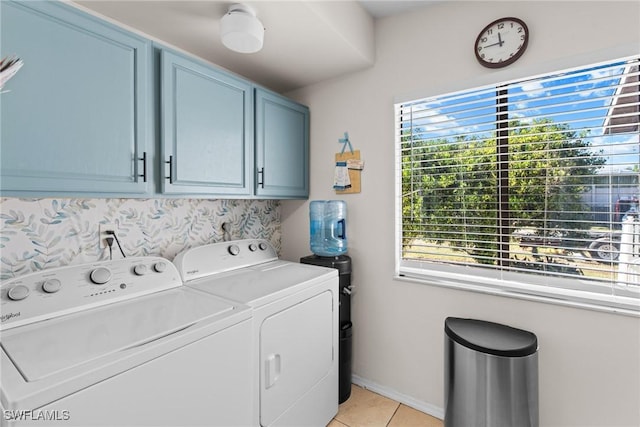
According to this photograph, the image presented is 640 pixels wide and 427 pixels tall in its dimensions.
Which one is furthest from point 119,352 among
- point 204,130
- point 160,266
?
point 204,130

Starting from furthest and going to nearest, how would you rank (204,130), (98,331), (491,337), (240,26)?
(204,130), (491,337), (240,26), (98,331)

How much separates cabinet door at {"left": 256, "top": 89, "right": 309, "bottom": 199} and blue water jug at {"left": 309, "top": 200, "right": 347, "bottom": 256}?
216mm

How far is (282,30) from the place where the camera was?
1.58m

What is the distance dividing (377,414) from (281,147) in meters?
1.90

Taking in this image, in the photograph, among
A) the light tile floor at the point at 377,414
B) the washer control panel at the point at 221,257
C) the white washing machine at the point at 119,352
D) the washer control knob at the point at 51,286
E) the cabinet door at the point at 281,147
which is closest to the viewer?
the white washing machine at the point at 119,352

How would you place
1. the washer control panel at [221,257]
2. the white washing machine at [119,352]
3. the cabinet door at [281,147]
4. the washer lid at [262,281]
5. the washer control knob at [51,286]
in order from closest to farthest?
1. the white washing machine at [119,352]
2. the washer control knob at [51,286]
3. the washer lid at [262,281]
4. the washer control panel at [221,257]
5. the cabinet door at [281,147]

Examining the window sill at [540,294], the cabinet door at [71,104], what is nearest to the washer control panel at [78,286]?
the cabinet door at [71,104]

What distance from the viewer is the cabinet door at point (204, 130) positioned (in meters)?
1.42

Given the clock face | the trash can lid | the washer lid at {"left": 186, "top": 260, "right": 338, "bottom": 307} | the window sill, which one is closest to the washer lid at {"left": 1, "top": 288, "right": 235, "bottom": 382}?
→ the washer lid at {"left": 186, "top": 260, "right": 338, "bottom": 307}

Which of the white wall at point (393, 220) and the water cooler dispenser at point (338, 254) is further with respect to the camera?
the water cooler dispenser at point (338, 254)

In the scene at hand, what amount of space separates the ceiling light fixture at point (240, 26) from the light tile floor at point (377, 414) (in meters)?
2.22

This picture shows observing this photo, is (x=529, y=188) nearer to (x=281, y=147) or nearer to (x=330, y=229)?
(x=330, y=229)

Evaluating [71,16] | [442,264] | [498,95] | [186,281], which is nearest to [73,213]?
[186,281]

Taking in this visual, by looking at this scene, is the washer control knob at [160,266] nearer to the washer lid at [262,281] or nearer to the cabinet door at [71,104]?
the washer lid at [262,281]
